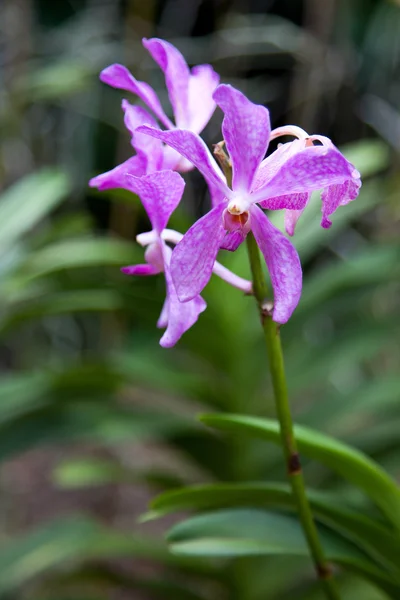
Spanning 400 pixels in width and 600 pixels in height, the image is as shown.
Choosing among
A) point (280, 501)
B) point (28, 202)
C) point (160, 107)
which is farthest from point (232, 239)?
point (28, 202)

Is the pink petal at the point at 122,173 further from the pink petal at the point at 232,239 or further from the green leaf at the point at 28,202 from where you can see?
the green leaf at the point at 28,202

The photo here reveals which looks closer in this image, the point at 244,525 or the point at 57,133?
the point at 244,525

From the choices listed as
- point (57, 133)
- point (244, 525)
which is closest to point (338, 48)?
point (57, 133)

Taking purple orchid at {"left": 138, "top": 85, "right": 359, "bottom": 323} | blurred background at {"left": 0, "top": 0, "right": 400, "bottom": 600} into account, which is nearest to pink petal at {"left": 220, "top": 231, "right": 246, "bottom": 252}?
purple orchid at {"left": 138, "top": 85, "right": 359, "bottom": 323}

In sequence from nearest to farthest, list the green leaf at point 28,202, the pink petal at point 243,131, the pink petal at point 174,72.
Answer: the pink petal at point 243,131
the pink petal at point 174,72
the green leaf at point 28,202

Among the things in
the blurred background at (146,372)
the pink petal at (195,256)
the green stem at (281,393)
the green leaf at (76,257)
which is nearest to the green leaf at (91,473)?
the blurred background at (146,372)

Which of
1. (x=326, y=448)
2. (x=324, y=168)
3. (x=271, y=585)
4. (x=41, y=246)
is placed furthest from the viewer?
(x=41, y=246)

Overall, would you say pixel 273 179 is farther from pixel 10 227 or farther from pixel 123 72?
pixel 10 227

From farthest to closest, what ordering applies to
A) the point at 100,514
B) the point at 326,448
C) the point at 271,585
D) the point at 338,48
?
the point at 338,48 < the point at 100,514 < the point at 271,585 < the point at 326,448
